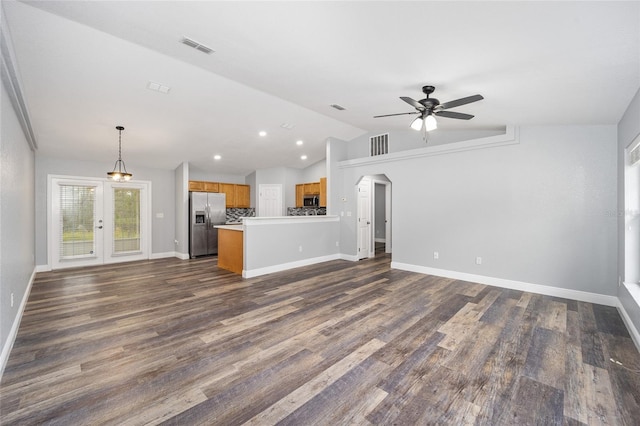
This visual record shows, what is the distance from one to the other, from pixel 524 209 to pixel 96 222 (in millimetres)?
8706

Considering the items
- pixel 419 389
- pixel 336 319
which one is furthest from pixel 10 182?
pixel 419 389

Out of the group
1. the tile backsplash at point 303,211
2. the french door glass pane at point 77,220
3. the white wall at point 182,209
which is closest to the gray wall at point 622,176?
the tile backsplash at point 303,211

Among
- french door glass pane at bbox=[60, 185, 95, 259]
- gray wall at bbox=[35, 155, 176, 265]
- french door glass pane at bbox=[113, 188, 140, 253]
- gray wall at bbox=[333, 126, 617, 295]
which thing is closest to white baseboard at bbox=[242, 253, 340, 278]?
gray wall at bbox=[333, 126, 617, 295]

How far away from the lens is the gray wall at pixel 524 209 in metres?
3.84

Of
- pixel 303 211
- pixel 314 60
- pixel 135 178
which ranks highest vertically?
pixel 314 60

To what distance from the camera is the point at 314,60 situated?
119 inches

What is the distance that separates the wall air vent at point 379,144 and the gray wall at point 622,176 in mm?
3563

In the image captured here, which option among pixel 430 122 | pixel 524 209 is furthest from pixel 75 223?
pixel 524 209

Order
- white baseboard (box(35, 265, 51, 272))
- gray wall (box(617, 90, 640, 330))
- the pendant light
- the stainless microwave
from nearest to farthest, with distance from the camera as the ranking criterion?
gray wall (box(617, 90, 640, 330))
the pendant light
white baseboard (box(35, 265, 51, 272))
the stainless microwave

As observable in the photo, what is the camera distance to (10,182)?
2.90 meters

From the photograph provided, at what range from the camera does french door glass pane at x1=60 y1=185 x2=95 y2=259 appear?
20.4ft

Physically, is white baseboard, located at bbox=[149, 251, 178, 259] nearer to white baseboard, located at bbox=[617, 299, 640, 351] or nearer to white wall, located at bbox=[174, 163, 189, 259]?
white wall, located at bbox=[174, 163, 189, 259]

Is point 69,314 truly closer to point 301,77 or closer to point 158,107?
point 158,107

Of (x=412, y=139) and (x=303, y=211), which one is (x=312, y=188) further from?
(x=412, y=139)
